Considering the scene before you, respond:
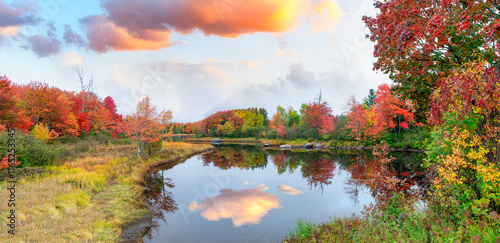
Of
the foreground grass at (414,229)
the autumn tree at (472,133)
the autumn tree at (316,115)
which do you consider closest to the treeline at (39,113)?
the foreground grass at (414,229)

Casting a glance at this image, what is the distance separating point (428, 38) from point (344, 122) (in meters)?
42.7

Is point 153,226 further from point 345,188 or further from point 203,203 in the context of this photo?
point 345,188

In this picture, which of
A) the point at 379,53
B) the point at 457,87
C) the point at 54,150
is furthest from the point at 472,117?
the point at 54,150

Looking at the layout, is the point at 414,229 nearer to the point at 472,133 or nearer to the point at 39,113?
the point at 472,133

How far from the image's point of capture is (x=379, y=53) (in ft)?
24.3

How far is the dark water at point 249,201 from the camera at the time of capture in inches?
349

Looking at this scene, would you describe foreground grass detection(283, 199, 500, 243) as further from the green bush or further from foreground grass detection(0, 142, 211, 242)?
the green bush

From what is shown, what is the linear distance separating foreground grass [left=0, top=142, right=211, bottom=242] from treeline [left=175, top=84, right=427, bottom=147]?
11694mm

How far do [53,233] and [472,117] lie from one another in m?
11.5

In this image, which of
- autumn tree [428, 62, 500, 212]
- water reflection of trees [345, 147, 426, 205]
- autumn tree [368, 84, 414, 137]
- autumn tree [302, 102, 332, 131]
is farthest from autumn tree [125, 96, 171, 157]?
autumn tree [302, 102, 332, 131]

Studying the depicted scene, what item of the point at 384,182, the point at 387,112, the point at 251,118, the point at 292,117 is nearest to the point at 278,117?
the point at 292,117

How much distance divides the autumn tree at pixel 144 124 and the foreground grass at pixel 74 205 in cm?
740

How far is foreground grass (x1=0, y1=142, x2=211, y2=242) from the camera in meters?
6.76

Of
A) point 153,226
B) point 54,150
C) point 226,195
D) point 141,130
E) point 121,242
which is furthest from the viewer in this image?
point 141,130
